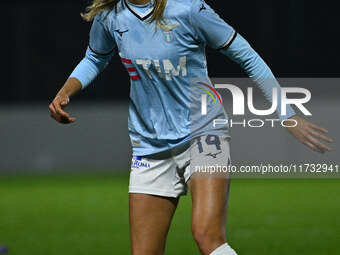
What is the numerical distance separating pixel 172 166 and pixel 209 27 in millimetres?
735

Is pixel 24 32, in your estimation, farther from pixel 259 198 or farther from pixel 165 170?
pixel 165 170

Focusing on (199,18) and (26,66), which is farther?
(26,66)

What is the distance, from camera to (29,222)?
34.6 feet

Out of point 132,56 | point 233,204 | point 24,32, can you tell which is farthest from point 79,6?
point 132,56

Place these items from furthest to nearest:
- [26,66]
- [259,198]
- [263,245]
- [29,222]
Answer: [26,66], [259,198], [29,222], [263,245]

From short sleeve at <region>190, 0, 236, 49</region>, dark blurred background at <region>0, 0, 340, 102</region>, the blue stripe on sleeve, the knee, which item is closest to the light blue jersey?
short sleeve at <region>190, 0, 236, 49</region>

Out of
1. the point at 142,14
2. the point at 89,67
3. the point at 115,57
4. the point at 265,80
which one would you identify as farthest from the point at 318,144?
the point at 115,57

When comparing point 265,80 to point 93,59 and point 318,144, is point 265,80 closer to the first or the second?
point 318,144

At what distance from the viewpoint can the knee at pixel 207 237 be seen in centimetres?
409

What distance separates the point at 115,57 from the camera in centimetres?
1564

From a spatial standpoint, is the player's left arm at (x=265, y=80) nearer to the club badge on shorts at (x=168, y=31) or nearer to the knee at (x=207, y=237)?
the club badge on shorts at (x=168, y=31)

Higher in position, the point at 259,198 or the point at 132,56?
the point at 132,56

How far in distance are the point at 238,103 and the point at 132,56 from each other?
656 centimetres

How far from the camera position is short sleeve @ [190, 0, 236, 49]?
4.28m
